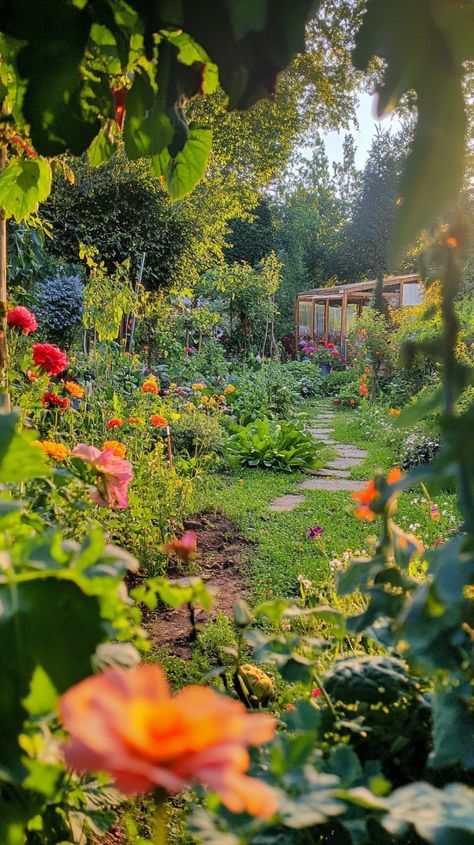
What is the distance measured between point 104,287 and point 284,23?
170 inches

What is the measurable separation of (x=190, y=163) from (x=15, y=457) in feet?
1.82

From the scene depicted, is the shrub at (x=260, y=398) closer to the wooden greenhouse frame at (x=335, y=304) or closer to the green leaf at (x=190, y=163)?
the green leaf at (x=190, y=163)

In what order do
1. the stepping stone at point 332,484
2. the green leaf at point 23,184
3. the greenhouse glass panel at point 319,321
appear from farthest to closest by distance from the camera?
the greenhouse glass panel at point 319,321 < the stepping stone at point 332,484 < the green leaf at point 23,184

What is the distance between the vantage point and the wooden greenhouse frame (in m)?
14.6

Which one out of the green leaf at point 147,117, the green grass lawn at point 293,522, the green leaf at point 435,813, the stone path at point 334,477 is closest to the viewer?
the green leaf at point 435,813

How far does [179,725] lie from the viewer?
0.30 m

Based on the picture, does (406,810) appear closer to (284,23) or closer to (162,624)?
(284,23)

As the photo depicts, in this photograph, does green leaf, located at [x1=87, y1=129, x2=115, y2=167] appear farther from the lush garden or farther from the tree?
the tree

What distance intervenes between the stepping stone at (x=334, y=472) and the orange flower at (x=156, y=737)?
4.88 metres

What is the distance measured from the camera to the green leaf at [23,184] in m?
1.11

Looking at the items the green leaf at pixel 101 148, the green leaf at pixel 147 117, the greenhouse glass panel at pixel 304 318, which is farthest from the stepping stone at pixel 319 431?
the greenhouse glass panel at pixel 304 318

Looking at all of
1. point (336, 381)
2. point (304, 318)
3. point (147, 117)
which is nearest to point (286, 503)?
point (147, 117)

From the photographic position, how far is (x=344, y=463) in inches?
221

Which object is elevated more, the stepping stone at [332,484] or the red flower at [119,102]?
the red flower at [119,102]
